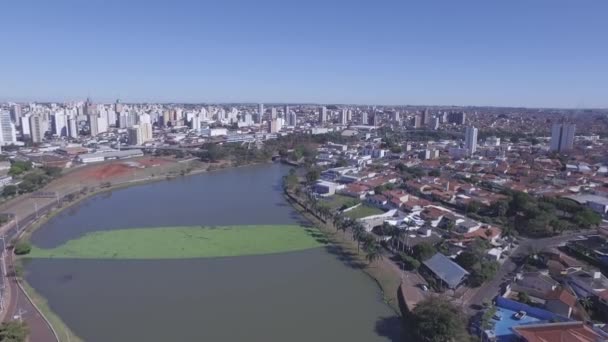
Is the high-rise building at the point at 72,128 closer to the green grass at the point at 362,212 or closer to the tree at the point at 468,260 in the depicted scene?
the green grass at the point at 362,212

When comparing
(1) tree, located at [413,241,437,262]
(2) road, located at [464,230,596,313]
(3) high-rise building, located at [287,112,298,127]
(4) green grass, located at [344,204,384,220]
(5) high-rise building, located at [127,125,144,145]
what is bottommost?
(4) green grass, located at [344,204,384,220]

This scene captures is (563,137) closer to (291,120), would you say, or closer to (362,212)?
(362,212)

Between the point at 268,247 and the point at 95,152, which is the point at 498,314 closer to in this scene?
the point at 268,247

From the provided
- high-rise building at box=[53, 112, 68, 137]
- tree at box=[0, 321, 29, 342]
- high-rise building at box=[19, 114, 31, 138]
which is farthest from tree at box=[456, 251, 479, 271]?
high-rise building at box=[53, 112, 68, 137]

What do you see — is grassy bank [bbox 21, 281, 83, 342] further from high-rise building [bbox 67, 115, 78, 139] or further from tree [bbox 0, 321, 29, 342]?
high-rise building [bbox 67, 115, 78, 139]

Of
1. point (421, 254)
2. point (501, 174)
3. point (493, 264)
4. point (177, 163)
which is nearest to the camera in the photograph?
point (493, 264)

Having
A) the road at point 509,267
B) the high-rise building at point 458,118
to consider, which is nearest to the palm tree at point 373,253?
the road at point 509,267

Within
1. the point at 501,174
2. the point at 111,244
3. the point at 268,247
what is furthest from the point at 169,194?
the point at 501,174
